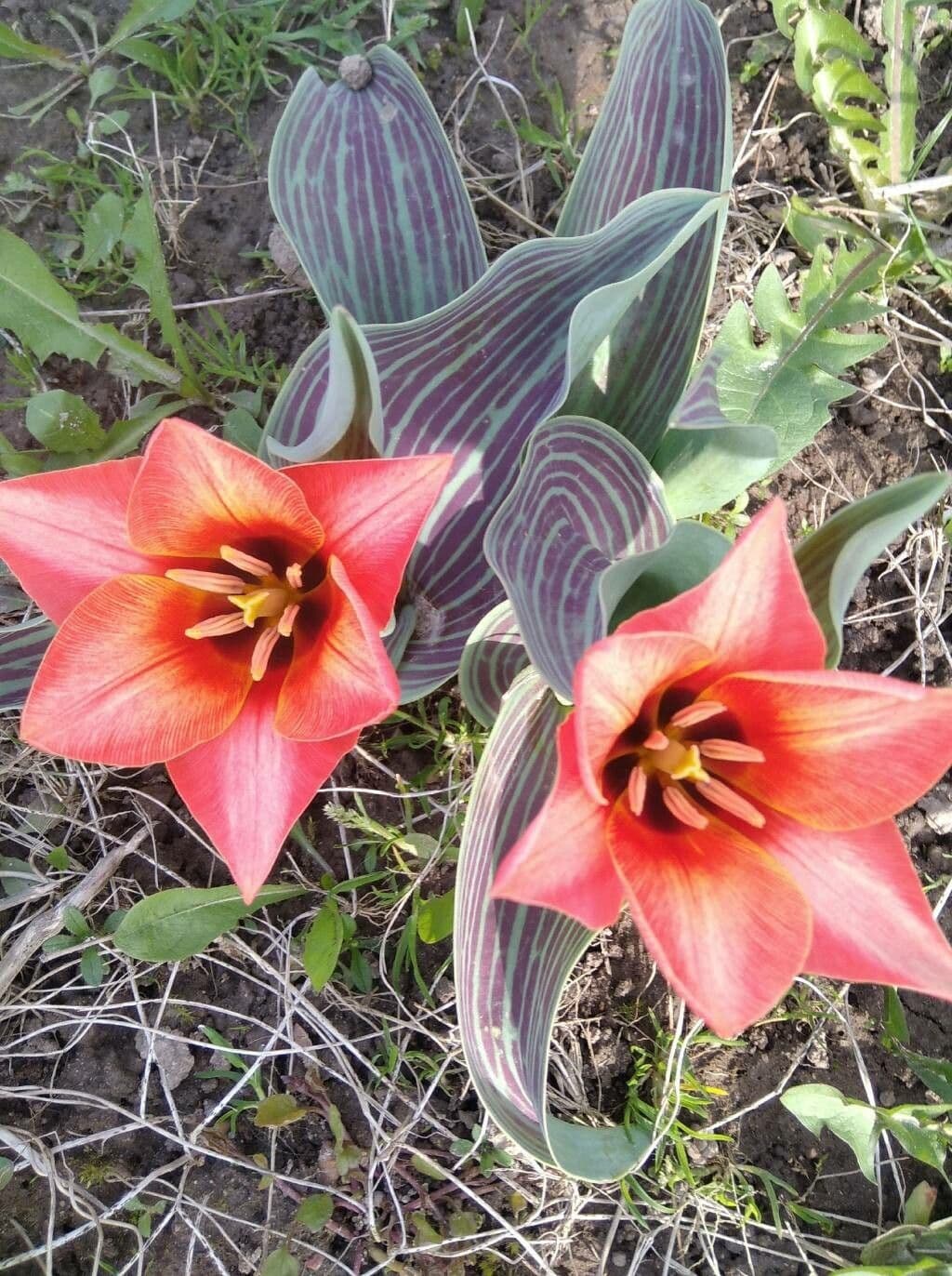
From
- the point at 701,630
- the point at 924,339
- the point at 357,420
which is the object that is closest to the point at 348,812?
the point at 357,420

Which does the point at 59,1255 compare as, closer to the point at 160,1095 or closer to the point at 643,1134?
the point at 160,1095

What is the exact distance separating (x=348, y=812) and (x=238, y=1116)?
0.54 meters

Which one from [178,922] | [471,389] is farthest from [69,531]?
[178,922]

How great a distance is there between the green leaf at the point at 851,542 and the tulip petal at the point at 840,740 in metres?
0.09

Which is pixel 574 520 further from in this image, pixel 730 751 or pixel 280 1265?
pixel 280 1265

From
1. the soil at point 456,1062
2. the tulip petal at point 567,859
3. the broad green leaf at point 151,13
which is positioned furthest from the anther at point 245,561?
the broad green leaf at point 151,13

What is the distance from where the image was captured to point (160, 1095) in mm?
1554

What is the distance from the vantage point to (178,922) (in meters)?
1.44

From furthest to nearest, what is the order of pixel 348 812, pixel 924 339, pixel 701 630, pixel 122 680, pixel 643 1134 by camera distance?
pixel 924 339 < pixel 348 812 < pixel 643 1134 < pixel 122 680 < pixel 701 630

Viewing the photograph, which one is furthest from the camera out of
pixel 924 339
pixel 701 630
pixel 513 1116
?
pixel 924 339

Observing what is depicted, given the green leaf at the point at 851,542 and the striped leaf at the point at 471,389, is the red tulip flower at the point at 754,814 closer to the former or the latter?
the green leaf at the point at 851,542

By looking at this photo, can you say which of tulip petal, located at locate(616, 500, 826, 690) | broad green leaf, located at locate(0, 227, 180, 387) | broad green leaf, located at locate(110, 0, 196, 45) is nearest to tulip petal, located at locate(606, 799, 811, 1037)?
tulip petal, located at locate(616, 500, 826, 690)

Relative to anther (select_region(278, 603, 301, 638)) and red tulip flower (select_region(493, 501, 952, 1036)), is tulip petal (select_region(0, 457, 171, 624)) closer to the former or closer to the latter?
anther (select_region(278, 603, 301, 638))

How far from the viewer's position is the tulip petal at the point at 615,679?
747 millimetres
